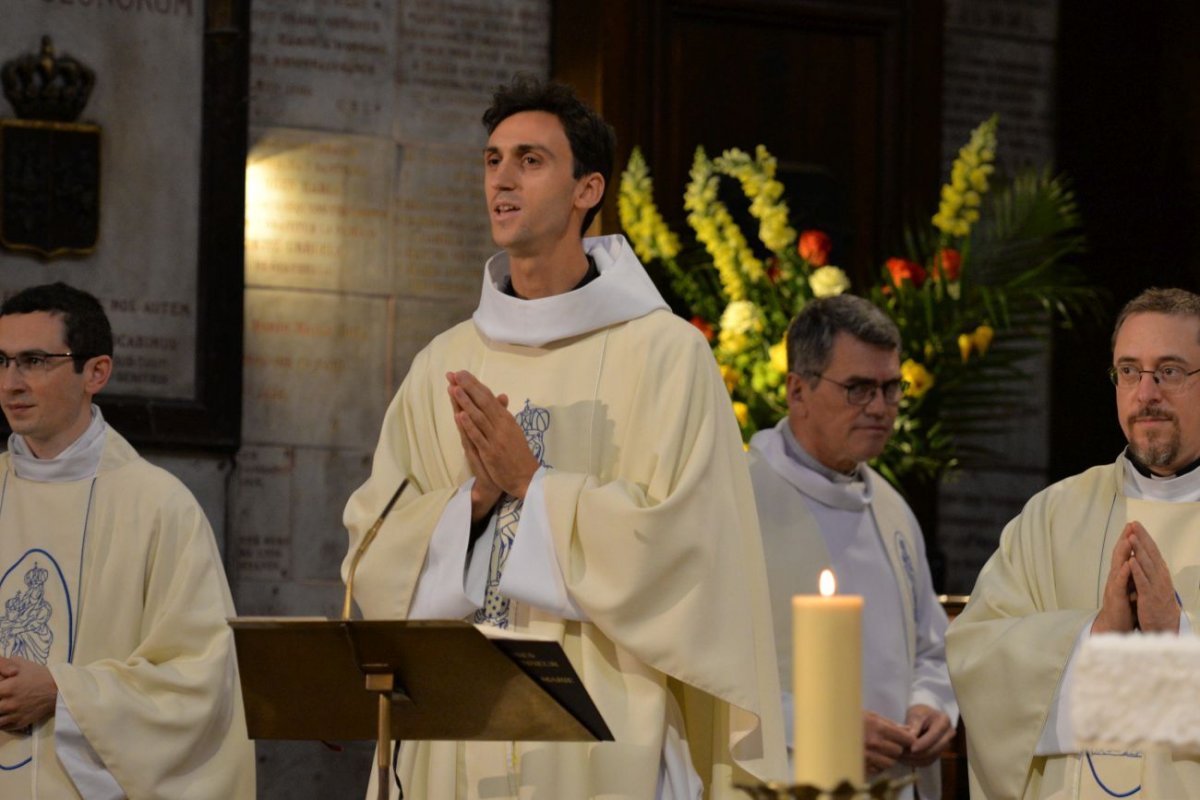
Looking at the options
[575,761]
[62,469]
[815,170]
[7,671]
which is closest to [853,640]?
[575,761]

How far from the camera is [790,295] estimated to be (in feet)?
23.4

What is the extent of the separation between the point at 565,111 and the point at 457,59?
12.3 feet

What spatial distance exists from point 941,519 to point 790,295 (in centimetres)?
268

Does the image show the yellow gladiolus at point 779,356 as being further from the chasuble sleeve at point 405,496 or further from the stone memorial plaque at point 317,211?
the stone memorial plaque at point 317,211

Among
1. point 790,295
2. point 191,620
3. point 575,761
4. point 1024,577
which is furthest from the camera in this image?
point 790,295

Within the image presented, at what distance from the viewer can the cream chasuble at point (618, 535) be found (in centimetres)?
447

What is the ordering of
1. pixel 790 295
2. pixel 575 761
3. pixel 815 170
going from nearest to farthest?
pixel 575 761, pixel 790 295, pixel 815 170

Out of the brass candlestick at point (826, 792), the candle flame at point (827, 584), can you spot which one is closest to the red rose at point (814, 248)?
the candle flame at point (827, 584)

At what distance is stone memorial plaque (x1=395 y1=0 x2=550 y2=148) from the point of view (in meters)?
8.52

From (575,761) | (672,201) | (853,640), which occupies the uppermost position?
(672,201)

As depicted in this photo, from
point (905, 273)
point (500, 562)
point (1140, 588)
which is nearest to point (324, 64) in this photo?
point (905, 273)

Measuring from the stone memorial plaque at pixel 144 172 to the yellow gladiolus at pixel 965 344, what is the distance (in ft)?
9.71

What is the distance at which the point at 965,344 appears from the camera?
23.8ft

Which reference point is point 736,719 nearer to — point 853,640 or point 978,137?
point 853,640
